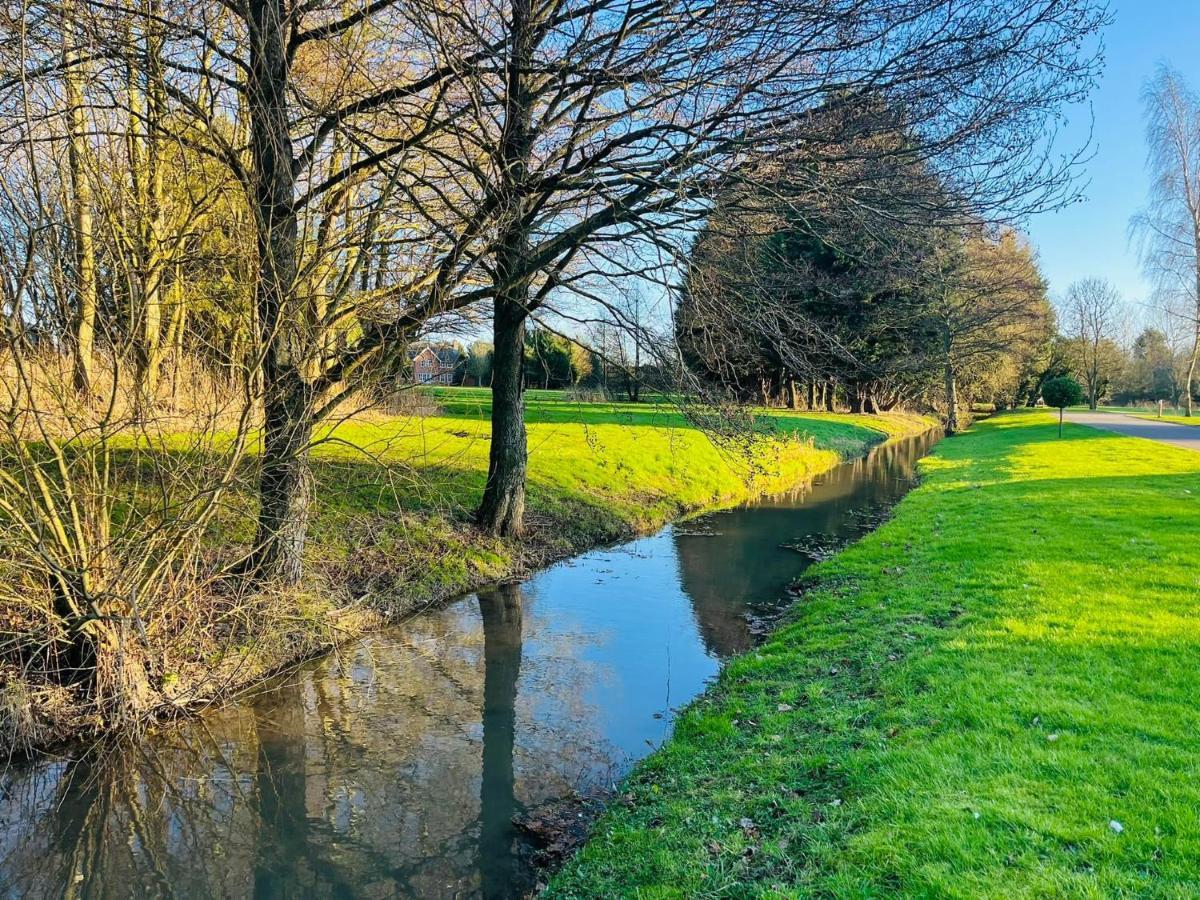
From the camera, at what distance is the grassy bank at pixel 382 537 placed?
19.3ft

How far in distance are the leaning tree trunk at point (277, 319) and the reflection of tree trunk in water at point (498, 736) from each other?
2.54 meters

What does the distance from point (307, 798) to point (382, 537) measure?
4998 millimetres

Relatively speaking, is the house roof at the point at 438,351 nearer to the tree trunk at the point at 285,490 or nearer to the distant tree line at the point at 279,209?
the distant tree line at the point at 279,209

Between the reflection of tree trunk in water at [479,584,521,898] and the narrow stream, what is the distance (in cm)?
2

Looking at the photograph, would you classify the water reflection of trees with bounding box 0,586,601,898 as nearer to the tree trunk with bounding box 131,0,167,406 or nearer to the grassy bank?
the grassy bank

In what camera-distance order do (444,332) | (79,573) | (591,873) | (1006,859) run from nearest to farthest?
(1006,859) → (591,873) → (79,573) → (444,332)

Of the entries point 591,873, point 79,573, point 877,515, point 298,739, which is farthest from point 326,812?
point 877,515

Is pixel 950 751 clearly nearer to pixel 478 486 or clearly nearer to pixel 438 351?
pixel 438 351

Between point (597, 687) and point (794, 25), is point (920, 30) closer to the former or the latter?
point (794, 25)

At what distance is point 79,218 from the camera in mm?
5094

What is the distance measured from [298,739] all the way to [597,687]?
9.50 ft

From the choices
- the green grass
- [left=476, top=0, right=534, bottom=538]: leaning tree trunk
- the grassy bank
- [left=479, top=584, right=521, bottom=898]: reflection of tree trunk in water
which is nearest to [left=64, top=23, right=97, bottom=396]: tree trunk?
the grassy bank

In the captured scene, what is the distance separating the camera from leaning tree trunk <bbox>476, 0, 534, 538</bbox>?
27.3ft

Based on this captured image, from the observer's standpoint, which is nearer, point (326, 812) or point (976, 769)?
point (976, 769)
